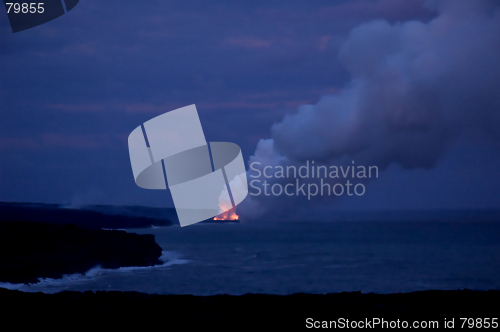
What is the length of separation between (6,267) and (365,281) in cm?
3156

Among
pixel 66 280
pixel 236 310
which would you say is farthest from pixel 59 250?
pixel 236 310

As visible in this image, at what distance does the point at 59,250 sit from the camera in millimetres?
39156

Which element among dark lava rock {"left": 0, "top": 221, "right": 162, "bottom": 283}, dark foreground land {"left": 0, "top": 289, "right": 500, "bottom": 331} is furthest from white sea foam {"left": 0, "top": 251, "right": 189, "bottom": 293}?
dark foreground land {"left": 0, "top": 289, "right": 500, "bottom": 331}

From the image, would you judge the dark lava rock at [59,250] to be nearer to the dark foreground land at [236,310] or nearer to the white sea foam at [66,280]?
the white sea foam at [66,280]

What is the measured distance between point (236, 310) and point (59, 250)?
35.6m

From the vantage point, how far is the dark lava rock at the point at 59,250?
3516 cm

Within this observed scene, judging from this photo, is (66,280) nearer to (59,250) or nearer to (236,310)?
(59,250)

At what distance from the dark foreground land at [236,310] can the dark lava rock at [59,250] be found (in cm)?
2887

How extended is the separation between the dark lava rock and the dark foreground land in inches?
1137

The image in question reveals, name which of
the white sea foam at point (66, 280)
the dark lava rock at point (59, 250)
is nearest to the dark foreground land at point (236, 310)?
the white sea foam at point (66, 280)

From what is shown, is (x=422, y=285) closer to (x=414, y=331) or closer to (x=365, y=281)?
(x=365, y=281)

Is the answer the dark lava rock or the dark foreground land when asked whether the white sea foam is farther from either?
the dark foreground land

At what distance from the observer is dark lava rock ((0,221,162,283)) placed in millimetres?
35156

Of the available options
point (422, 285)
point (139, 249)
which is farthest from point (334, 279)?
point (139, 249)
